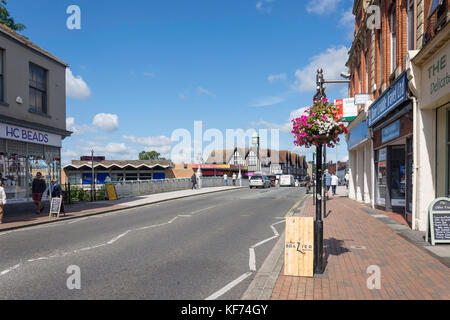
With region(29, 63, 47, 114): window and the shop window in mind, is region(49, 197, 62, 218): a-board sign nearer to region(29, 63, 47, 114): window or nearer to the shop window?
region(29, 63, 47, 114): window

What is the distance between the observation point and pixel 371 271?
614 cm

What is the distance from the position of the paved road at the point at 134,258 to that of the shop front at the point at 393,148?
4.94m

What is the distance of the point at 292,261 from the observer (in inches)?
237

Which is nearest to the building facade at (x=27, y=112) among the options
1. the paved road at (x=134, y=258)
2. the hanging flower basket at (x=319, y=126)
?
the paved road at (x=134, y=258)

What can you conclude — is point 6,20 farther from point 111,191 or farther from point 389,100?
point 389,100

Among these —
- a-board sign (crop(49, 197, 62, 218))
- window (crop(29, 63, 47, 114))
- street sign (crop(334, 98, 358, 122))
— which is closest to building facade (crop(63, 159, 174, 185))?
window (crop(29, 63, 47, 114))

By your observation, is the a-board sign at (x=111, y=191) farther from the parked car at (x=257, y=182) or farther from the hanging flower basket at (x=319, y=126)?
the parked car at (x=257, y=182)

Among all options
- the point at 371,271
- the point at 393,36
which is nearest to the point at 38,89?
the point at 393,36

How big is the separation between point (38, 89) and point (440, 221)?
1740 cm

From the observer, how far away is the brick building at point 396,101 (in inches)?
388

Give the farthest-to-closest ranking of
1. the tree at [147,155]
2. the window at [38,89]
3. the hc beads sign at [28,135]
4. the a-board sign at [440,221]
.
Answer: the tree at [147,155], the window at [38,89], the hc beads sign at [28,135], the a-board sign at [440,221]

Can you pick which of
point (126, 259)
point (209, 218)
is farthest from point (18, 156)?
point (126, 259)

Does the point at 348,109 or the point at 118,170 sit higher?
the point at 348,109
